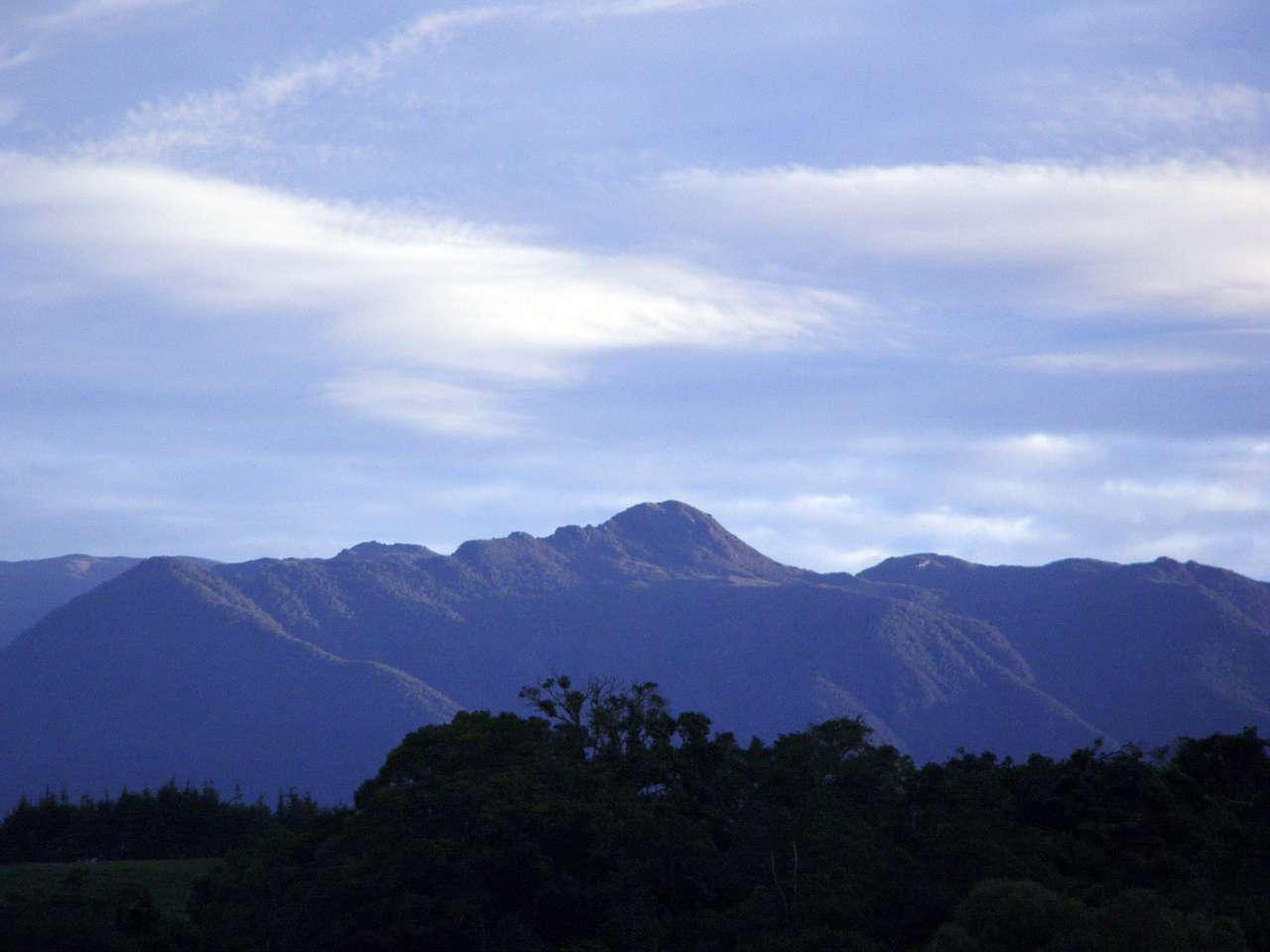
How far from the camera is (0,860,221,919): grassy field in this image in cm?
6156

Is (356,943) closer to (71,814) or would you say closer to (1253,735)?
(1253,735)

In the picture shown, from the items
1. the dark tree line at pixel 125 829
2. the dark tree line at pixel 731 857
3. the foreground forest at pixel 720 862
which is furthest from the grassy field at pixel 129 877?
the dark tree line at pixel 731 857

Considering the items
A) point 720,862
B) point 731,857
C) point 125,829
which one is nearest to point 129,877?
point 125,829

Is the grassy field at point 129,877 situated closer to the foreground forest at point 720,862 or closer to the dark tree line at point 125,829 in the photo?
the dark tree line at point 125,829

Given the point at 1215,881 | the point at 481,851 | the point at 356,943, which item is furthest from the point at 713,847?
the point at 1215,881

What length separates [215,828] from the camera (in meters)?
92.8

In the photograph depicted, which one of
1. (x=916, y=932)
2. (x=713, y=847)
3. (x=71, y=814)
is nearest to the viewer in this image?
(x=916, y=932)

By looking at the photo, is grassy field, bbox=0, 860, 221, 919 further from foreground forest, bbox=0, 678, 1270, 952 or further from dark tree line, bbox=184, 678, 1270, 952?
dark tree line, bbox=184, 678, 1270, 952

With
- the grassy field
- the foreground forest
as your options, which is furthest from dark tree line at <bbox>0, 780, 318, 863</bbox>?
the foreground forest

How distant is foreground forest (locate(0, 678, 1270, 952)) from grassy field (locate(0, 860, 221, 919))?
1420 cm

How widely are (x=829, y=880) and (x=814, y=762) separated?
14.3 metres

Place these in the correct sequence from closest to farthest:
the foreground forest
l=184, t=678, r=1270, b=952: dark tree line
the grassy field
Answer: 1. the foreground forest
2. l=184, t=678, r=1270, b=952: dark tree line
3. the grassy field

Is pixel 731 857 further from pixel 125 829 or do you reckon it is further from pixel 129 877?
pixel 125 829

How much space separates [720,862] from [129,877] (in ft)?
135
